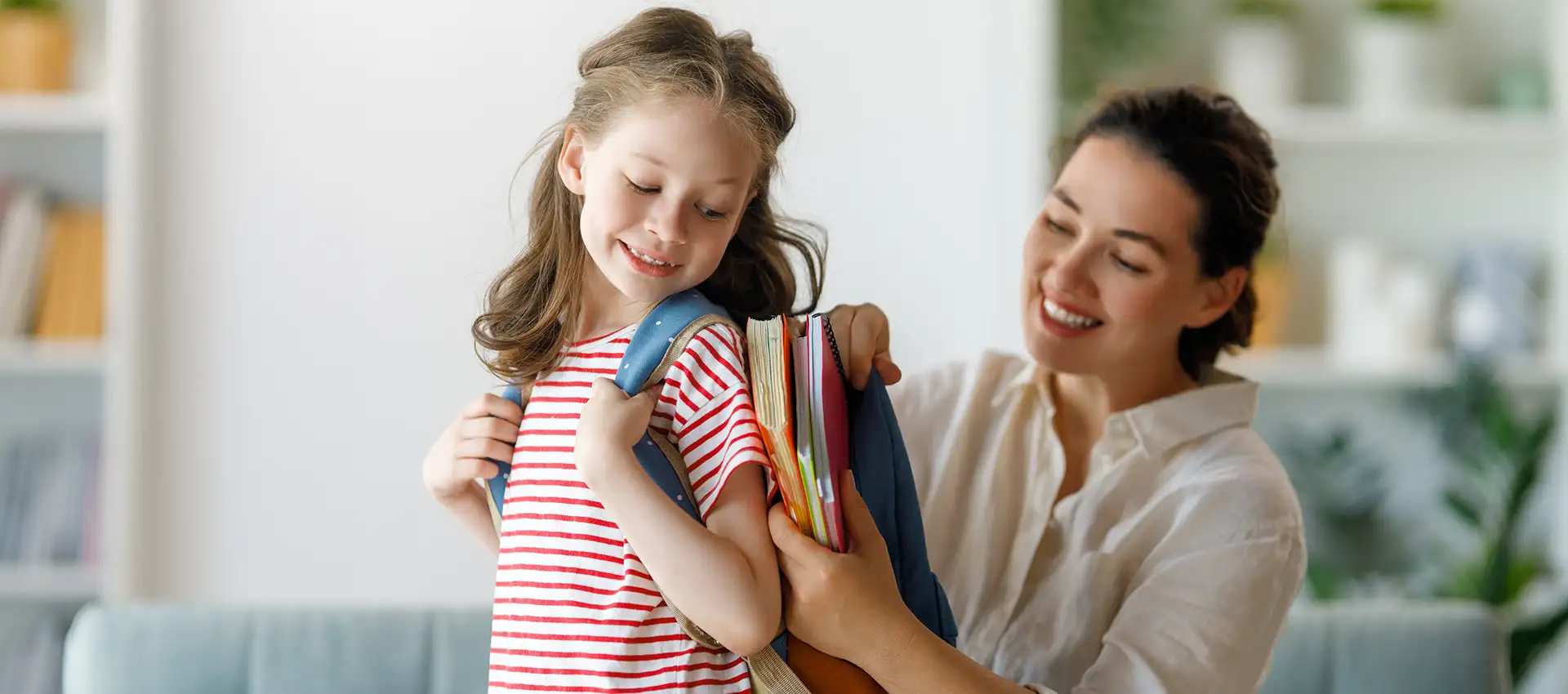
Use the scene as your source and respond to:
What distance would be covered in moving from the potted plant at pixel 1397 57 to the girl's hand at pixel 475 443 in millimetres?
2581

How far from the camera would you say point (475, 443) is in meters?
1.19

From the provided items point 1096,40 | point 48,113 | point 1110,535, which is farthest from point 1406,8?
point 48,113

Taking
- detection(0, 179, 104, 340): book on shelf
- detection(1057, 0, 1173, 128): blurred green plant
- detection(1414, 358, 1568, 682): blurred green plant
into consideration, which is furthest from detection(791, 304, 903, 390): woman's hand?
detection(0, 179, 104, 340): book on shelf

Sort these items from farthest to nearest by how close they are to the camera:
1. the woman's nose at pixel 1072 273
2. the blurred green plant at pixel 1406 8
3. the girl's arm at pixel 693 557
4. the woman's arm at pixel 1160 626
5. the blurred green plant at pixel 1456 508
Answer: the blurred green plant at pixel 1406 8
the blurred green plant at pixel 1456 508
the woman's nose at pixel 1072 273
the woman's arm at pixel 1160 626
the girl's arm at pixel 693 557

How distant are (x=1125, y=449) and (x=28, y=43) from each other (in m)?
2.48

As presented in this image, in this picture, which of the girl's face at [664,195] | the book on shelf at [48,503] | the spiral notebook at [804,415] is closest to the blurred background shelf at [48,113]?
the book on shelf at [48,503]

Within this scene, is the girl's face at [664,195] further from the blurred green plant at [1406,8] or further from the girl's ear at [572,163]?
the blurred green plant at [1406,8]

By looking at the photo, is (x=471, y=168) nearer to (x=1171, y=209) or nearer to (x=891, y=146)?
(x=891, y=146)

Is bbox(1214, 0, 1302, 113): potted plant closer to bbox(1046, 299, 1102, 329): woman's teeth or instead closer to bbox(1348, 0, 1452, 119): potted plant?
bbox(1348, 0, 1452, 119): potted plant

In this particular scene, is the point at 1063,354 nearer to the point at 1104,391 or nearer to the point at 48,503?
the point at 1104,391

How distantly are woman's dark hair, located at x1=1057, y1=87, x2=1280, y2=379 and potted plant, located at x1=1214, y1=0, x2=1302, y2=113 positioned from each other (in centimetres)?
165

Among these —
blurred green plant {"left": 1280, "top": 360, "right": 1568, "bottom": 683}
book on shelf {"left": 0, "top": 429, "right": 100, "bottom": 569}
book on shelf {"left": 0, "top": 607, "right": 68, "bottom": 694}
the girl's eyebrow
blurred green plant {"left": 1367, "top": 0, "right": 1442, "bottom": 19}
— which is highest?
blurred green plant {"left": 1367, "top": 0, "right": 1442, "bottom": 19}

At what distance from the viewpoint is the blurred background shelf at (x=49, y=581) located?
2.94m

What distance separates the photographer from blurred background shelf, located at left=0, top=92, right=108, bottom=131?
112 inches
